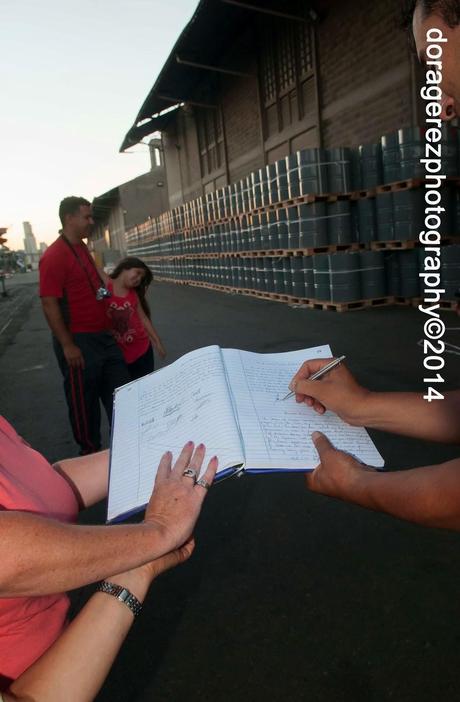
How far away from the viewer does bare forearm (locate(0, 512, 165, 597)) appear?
34.7 inches

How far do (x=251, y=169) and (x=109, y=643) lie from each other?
51.3ft

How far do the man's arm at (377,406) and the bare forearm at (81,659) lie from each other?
70 centimetres

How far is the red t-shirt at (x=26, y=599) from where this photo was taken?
1018mm

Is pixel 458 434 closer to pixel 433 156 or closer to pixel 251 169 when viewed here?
pixel 433 156

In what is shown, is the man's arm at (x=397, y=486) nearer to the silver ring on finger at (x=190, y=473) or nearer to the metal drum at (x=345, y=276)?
the silver ring on finger at (x=190, y=473)

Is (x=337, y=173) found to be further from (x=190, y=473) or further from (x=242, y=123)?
(x=242, y=123)

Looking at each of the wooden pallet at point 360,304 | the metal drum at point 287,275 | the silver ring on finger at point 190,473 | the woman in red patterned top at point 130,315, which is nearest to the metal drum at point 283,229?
the metal drum at point 287,275

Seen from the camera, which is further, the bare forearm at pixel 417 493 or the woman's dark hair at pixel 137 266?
the woman's dark hair at pixel 137 266

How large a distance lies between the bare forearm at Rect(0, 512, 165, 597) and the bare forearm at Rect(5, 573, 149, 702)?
0.32 feet

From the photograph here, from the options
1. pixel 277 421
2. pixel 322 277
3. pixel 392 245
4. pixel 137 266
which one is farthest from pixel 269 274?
pixel 277 421

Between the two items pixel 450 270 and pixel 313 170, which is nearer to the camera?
pixel 450 270

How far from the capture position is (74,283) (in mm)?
3357

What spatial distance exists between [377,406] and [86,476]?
0.90 m

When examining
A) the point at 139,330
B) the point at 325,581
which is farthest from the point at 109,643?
the point at 139,330
